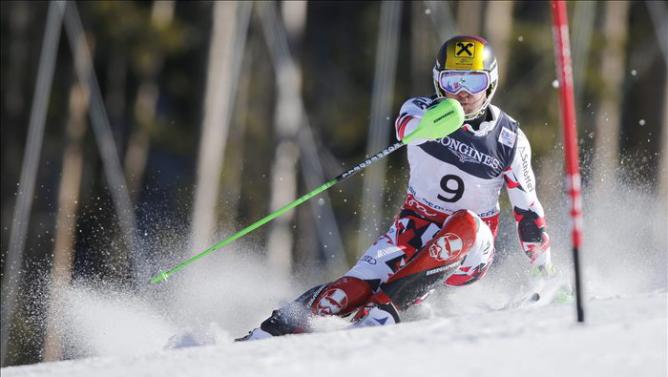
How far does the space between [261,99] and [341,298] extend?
14.1 metres

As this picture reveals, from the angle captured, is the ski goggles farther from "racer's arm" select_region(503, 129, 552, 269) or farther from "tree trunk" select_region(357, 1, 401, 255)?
"tree trunk" select_region(357, 1, 401, 255)

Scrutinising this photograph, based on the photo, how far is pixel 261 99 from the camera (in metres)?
20.1

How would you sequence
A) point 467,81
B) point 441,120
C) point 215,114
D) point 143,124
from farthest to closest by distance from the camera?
1. point 143,124
2. point 215,114
3. point 467,81
4. point 441,120

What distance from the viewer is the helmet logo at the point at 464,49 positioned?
6293 mm

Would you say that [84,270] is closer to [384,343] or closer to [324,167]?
[384,343]

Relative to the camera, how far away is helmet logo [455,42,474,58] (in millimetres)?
6293

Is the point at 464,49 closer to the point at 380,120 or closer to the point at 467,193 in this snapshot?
the point at 467,193

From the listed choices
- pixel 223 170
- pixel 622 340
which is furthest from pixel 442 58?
pixel 223 170

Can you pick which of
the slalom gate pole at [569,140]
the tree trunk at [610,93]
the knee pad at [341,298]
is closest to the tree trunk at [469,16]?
the tree trunk at [610,93]

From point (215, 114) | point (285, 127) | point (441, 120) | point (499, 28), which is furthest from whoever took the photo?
point (499, 28)

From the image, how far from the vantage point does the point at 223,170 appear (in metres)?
18.9

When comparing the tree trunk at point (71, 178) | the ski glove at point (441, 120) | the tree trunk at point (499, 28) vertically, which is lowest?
the tree trunk at point (71, 178)

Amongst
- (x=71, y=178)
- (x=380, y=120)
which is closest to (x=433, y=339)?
(x=380, y=120)

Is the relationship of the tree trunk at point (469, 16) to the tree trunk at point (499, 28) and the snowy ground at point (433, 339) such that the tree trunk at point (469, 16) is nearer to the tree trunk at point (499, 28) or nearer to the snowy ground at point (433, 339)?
the tree trunk at point (499, 28)
